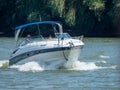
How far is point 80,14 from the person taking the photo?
71.3 metres

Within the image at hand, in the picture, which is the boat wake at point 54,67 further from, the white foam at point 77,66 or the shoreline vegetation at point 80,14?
the shoreline vegetation at point 80,14

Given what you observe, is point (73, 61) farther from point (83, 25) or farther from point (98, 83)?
point (83, 25)

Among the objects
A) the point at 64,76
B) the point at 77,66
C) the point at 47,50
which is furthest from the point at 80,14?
the point at 64,76

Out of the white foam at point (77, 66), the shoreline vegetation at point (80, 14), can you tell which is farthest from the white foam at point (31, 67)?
the shoreline vegetation at point (80, 14)

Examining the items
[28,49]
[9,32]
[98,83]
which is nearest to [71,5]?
[9,32]

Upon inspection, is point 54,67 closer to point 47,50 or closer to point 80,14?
point 47,50

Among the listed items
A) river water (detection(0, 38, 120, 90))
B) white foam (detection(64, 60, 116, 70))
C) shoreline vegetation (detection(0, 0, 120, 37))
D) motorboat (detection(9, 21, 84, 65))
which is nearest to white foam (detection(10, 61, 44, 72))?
river water (detection(0, 38, 120, 90))

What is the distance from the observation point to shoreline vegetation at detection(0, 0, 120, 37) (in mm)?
70625

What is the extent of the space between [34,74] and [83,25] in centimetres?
4111

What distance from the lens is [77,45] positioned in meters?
33.6

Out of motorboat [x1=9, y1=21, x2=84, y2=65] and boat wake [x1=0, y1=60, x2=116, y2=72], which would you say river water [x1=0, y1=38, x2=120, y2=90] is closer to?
boat wake [x1=0, y1=60, x2=116, y2=72]

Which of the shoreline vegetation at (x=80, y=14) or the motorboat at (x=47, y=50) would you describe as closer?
the motorboat at (x=47, y=50)

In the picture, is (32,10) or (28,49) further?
(32,10)

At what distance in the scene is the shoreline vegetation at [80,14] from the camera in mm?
70625
